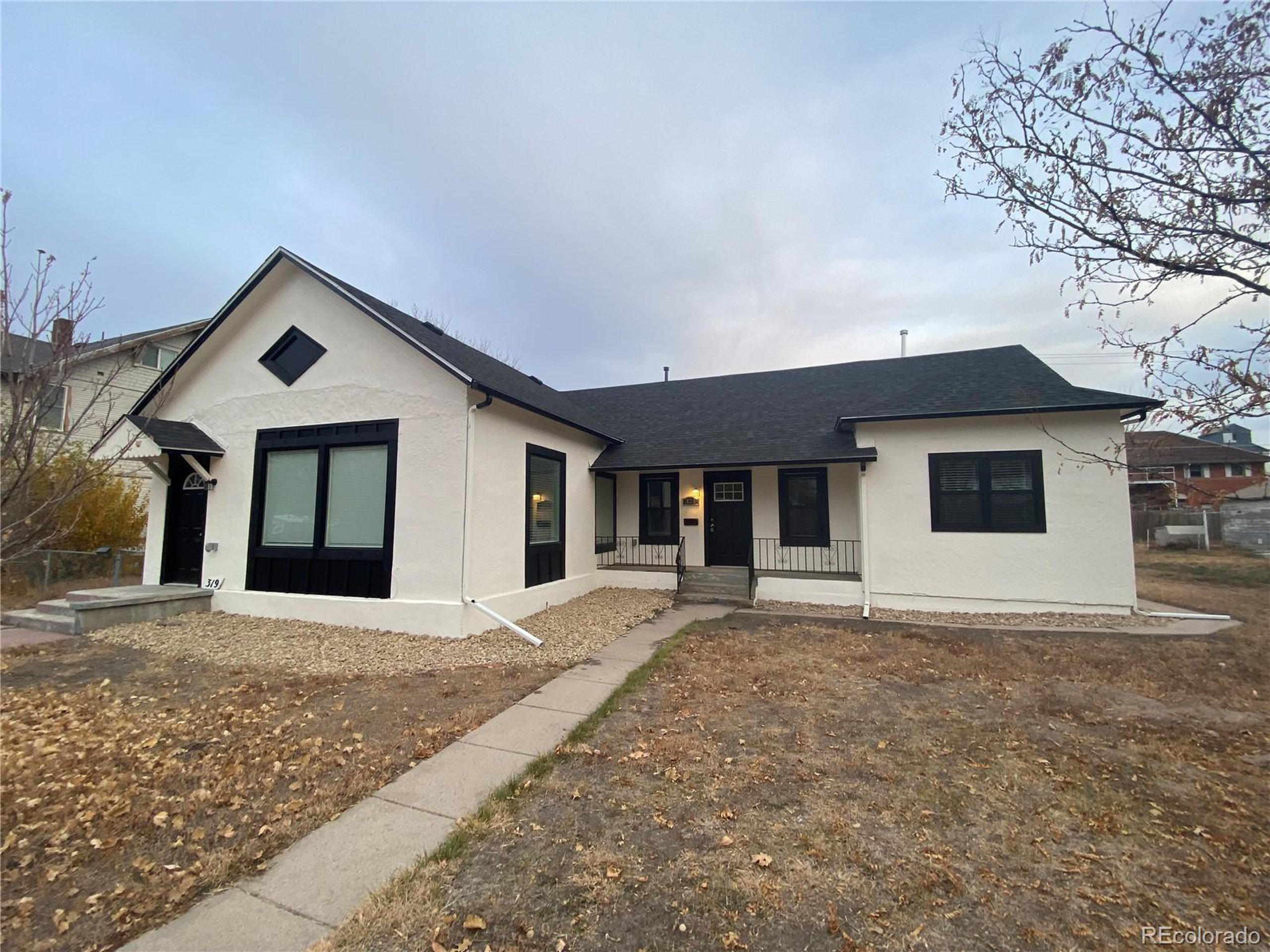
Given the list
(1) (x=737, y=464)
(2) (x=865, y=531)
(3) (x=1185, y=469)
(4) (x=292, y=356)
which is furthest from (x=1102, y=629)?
(3) (x=1185, y=469)

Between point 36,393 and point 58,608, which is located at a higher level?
point 36,393

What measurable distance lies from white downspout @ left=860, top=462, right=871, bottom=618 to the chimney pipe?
10657mm

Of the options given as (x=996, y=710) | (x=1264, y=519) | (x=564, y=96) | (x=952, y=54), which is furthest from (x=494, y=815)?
(x=1264, y=519)

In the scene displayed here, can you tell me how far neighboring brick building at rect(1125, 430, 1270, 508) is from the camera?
2.84 metres

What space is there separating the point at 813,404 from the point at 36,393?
13.0m

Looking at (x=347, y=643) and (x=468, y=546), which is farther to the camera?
(x=468, y=546)

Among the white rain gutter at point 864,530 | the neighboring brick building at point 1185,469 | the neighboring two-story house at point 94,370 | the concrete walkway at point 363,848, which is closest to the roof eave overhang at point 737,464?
the white rain gutter at point 864,530

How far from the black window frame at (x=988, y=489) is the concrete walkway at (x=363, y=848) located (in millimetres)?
8096

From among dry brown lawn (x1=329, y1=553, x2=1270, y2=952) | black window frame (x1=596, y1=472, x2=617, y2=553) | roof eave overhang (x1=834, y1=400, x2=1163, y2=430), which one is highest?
roof eave overhang (x1=834, y1=400, x2=1163, y2=430)

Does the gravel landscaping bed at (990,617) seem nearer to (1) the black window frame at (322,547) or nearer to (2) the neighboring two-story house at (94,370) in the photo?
(1) the black window frame at (322,547)

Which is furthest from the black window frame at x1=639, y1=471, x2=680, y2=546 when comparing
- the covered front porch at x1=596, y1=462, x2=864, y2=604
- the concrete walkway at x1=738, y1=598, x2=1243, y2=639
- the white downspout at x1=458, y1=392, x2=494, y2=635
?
the white downspout at x1=458, y1=392, x2=494, y2=635

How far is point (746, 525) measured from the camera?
12.0 meters

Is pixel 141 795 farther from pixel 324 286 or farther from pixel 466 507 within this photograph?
pixel 324 286

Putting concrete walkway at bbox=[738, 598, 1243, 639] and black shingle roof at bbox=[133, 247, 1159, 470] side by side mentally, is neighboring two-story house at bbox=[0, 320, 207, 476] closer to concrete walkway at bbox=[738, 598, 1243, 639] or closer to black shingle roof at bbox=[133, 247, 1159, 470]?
black shingle roof at bbox=[133, 247, 1159, 470]
